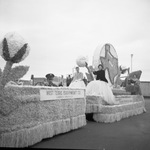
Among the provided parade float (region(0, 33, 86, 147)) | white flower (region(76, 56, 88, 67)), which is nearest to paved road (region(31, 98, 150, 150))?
parade float (region(0, 33, 86, 147))

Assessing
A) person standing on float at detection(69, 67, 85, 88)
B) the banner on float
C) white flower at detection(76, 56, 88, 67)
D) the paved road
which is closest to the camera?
the paved road

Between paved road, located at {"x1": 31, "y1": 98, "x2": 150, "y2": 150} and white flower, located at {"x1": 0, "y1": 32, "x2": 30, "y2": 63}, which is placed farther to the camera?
paved road, located at {"x1": 31, "y1": 98, "x2": 150, "y2": 150}

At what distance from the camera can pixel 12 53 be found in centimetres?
206

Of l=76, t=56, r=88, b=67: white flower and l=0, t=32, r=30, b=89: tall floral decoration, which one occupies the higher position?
l=76, t=56, r=88, b=67: white flower

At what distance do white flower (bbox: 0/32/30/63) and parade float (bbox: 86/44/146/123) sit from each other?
2.69 metres

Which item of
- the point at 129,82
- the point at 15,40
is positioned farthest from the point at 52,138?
the point at 129,82

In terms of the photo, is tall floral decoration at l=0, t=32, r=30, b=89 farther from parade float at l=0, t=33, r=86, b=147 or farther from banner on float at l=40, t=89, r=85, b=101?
banner on float at l=40, t=89, r=85, b=101

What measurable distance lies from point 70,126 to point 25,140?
1.15 metres

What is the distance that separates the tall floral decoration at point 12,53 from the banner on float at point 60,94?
65 centimetres

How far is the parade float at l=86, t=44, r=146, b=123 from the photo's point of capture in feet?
14.5

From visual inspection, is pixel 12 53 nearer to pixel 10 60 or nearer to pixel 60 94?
pixel 10 60

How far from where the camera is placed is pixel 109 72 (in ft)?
21.8

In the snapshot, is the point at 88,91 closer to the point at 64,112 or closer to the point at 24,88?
the point at 64,112

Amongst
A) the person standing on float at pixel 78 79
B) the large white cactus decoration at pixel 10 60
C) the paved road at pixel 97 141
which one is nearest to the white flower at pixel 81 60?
the person standing on float at pixel 78 79
